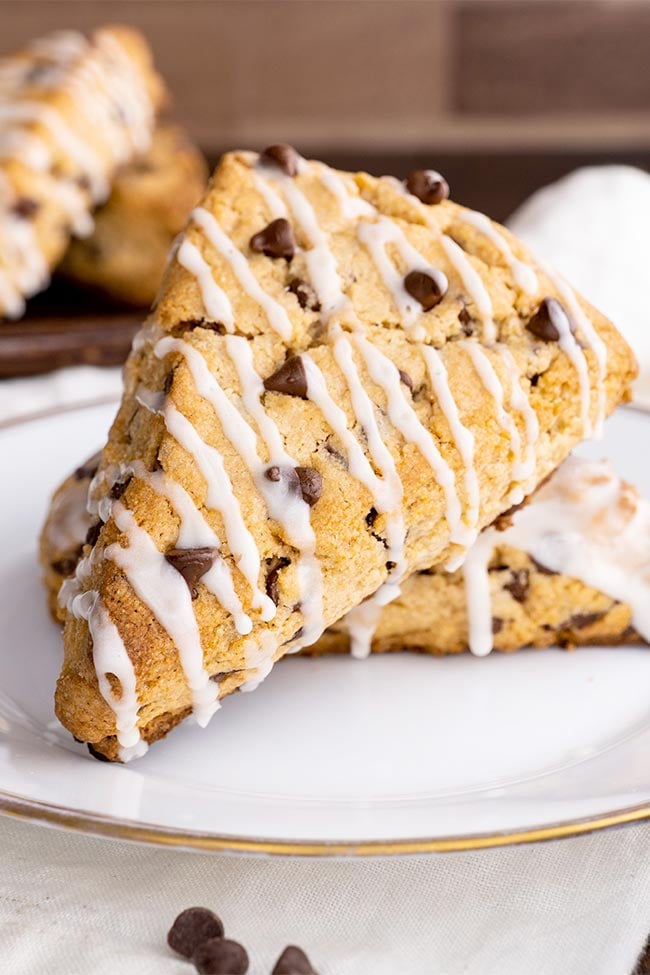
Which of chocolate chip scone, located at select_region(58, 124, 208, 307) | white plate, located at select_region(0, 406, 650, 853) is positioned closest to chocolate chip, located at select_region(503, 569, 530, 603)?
white plate, located at select_region(0, 406, 650, 853)

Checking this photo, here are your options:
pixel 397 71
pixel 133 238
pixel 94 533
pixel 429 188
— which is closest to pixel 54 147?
pixel 133 238

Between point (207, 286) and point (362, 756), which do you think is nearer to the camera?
point (362, 756)

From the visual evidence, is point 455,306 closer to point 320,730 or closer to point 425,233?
point 425,233

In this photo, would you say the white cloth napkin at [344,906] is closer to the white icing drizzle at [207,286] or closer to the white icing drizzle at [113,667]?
the white icing drizzle at [113,667]

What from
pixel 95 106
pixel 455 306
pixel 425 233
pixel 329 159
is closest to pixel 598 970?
pixel 455 306

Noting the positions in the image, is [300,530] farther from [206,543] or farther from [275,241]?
[275,241]

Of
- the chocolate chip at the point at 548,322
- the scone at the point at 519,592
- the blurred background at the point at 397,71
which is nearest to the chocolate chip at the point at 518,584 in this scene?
the scone at the point at 519,592
